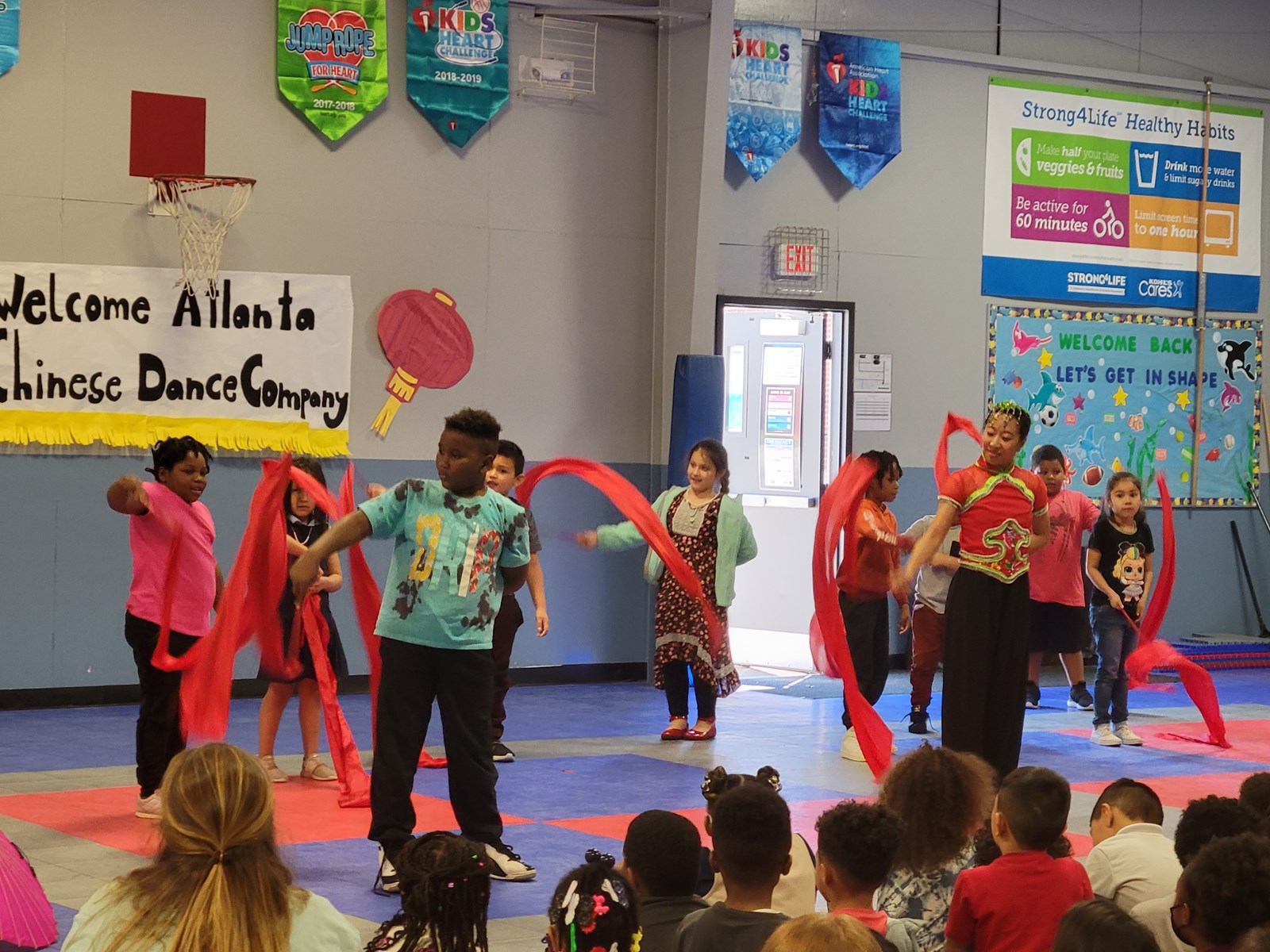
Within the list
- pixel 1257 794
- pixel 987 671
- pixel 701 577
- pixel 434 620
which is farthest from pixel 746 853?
pixel 701 577

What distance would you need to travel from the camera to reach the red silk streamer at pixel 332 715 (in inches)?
302

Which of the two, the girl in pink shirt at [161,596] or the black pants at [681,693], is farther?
the black pants at [681,693]

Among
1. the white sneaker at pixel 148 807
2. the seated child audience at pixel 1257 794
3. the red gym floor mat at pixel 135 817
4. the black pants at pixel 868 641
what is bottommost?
the red gym floor mat at pixel 135 817

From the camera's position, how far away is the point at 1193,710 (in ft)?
38.9

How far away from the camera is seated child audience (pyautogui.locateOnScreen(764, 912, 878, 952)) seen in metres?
2.75

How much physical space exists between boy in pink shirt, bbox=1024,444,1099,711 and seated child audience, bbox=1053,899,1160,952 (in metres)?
8.29

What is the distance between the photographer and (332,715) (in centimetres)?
788

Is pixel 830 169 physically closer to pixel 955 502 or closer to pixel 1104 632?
pixel 1104 632

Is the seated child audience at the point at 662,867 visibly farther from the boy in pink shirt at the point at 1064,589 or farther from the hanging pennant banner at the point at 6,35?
the hanging pennant banner at the point at 6,35

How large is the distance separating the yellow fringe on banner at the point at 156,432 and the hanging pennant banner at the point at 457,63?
240cm

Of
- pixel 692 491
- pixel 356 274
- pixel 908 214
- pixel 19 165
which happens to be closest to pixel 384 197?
pixel 356 274

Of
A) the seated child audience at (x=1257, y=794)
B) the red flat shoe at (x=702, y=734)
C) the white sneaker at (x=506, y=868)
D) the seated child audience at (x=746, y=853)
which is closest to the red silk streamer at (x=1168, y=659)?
the red flat shoe at (x=702, y=734)

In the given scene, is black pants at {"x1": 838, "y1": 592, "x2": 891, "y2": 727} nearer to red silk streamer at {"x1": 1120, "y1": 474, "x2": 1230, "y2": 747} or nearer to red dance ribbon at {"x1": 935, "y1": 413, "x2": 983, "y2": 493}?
red dance ribbon at {"x1": 935, "y1": 413, "x2": 983, "y2": 493}

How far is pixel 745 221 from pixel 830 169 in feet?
2.99
